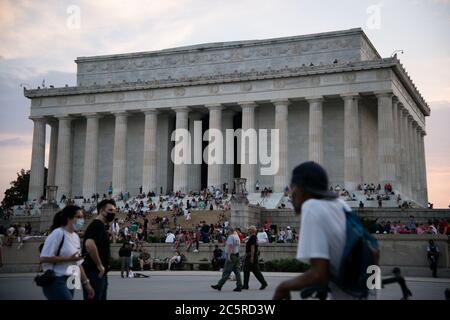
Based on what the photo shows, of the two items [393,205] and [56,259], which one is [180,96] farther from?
[56,259]

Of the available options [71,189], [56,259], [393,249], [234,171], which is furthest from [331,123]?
[56,259]

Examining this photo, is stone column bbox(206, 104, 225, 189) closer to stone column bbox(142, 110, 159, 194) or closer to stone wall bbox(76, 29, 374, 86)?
stone wall bbox(76, 29, 374, 86)

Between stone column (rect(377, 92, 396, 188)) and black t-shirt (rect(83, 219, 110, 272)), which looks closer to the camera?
black t-shirt (rect(83, 219, 110, 272))

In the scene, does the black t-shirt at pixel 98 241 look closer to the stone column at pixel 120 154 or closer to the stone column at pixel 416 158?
the stone column at pixel 120 154

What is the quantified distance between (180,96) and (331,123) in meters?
16.2

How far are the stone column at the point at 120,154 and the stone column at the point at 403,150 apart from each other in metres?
29.3

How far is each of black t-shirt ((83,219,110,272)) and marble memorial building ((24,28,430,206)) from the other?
2075 inches

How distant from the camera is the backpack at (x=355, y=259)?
521cm

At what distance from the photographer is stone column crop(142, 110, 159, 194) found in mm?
69938

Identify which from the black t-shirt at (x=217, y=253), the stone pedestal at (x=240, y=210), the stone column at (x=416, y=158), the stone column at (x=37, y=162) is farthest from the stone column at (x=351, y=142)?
the stone column at (x=37, y=162)

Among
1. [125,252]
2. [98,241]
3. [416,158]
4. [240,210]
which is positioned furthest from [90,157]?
[98,241]

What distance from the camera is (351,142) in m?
63.3

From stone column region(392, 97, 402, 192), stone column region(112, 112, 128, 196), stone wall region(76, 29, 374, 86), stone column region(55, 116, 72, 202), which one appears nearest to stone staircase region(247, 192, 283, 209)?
stone column region(392, 97, 402, 192)
